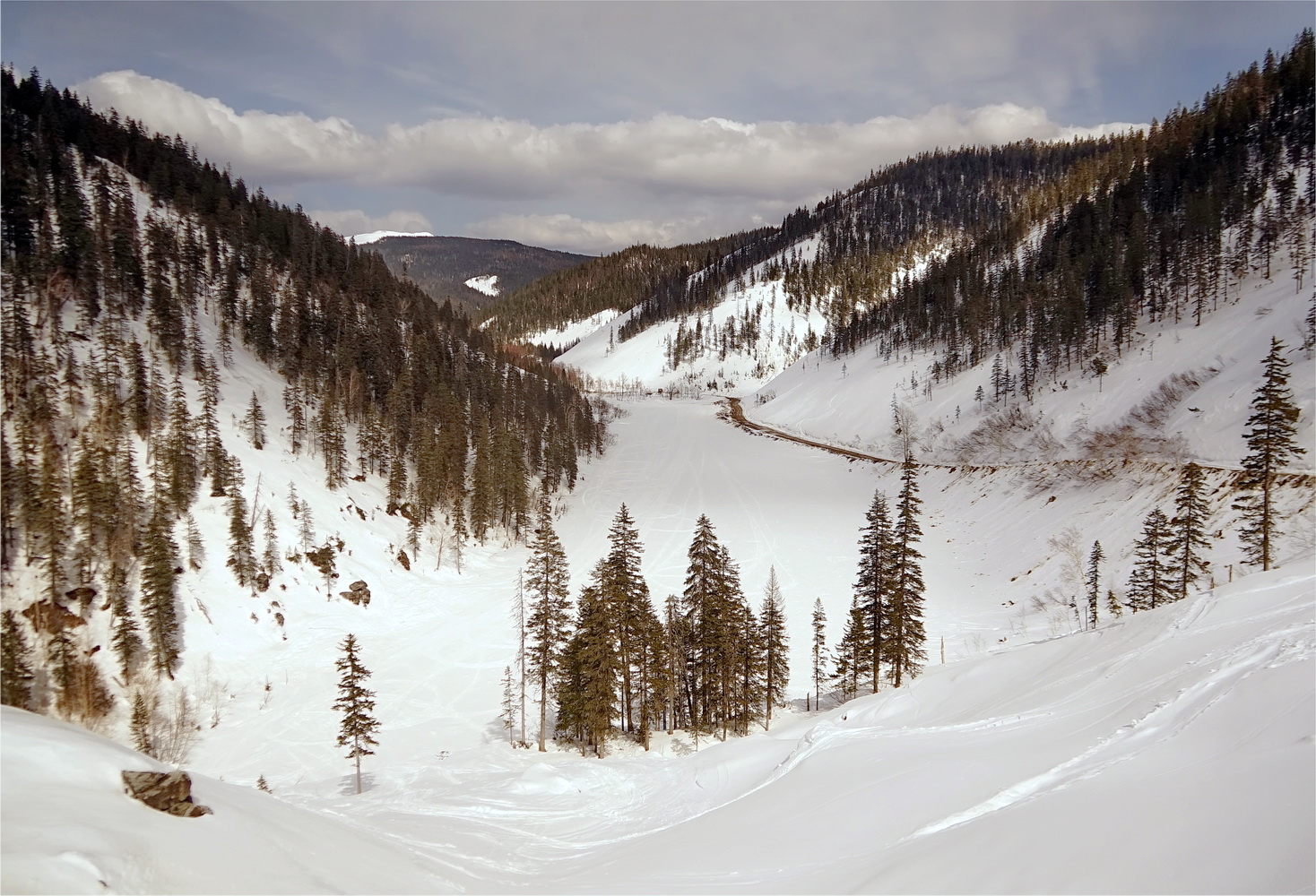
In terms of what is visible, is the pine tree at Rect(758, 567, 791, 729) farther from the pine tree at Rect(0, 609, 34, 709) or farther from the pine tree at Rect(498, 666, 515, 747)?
the pine tree at Rect(0, 609, 34, 709)

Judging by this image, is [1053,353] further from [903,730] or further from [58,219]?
[58,219]

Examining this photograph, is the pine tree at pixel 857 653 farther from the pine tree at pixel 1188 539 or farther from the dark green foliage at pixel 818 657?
the pine tree at pixel 1188 539

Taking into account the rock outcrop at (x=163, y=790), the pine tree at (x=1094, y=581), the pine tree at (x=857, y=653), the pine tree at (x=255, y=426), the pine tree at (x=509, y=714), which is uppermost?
the pine tree at (x=255, y=426)

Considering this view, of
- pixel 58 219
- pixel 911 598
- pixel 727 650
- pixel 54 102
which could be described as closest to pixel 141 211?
pixel 58 219

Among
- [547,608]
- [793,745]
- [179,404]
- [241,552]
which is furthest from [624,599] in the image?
[179,404]

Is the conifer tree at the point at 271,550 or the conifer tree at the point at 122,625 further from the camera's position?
the conifer tree at the point at 271,550

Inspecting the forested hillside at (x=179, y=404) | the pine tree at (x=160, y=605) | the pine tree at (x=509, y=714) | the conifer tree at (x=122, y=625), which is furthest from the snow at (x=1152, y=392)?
the conifer tree at (x=122, y=625)
